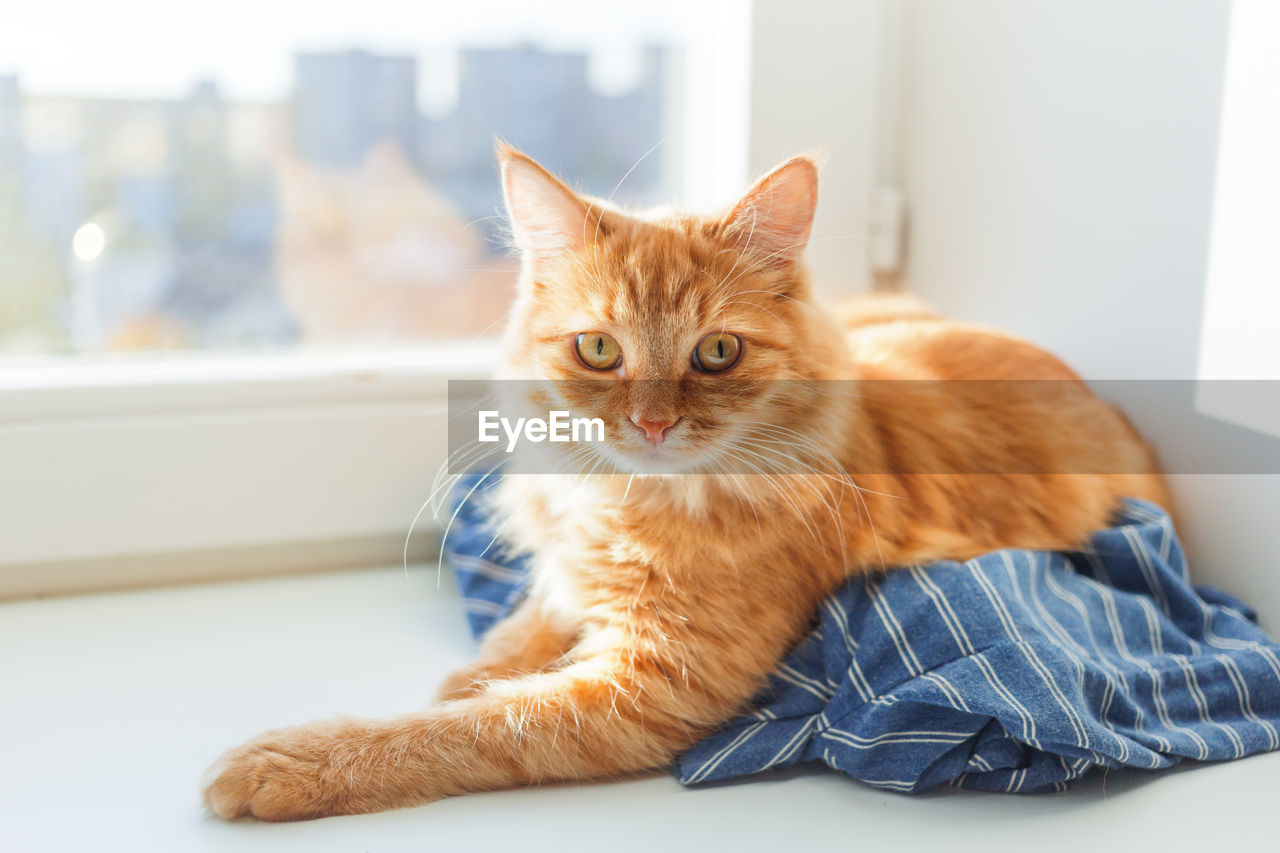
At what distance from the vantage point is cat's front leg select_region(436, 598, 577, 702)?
1282 millimetres

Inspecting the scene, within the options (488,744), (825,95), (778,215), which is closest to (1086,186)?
(825,95)

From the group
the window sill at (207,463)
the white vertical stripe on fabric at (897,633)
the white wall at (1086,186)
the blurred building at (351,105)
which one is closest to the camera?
the white vertical stripe on fabric at (897,633)

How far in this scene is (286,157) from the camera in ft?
5.76

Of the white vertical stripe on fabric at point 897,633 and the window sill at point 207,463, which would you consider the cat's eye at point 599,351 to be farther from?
the window sill at point 207,463

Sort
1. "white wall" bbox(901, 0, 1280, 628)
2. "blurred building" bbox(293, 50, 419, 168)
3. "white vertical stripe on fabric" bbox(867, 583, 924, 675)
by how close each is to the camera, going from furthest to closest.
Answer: "blurred building" bbox(293, 50, 419, 168) < "white wall" bbox(901, 0, 1280, 628) < "white vertical stripe on fabric" bbox(867, 583, 924, 675)

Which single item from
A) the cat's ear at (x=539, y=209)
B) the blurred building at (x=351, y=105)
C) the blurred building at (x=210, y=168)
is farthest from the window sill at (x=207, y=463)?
the cat's ear at (x=539, y=209)

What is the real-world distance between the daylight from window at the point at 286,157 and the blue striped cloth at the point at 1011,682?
91 cm

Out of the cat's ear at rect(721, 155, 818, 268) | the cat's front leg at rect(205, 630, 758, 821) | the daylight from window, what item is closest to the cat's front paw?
the cat's front leg at rect(205, 630, 758, 821)

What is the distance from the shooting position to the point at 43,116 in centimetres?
162

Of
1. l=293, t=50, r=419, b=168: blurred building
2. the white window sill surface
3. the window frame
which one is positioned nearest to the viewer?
the white window sill surface

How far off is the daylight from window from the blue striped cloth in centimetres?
91

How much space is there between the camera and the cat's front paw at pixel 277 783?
1.00 m

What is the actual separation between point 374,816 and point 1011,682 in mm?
683

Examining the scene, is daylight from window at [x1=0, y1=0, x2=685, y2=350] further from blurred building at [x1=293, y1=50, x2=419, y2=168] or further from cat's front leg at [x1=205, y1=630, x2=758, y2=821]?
cat's front leg at [x1=205, y1=630, x2=758, y2=821]
